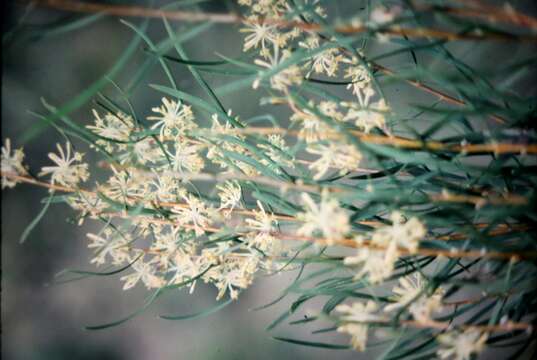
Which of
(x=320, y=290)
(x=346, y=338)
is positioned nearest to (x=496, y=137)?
(x=320, y=290)

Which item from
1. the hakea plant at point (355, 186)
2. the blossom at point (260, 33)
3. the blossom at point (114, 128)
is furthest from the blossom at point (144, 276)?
the blossom at point (260, 33)

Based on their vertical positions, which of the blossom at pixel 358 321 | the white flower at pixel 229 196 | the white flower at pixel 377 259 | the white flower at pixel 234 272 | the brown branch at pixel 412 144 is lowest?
the blossom at pixel 358 321

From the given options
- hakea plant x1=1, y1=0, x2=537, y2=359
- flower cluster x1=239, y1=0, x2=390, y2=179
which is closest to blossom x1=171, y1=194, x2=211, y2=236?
hakea plant x1=1, y1=0, x2=537, y2=359

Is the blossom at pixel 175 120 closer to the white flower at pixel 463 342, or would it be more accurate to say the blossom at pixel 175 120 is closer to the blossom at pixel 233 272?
the blossom at pixel 233 272

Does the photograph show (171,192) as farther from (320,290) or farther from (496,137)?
(496,137)

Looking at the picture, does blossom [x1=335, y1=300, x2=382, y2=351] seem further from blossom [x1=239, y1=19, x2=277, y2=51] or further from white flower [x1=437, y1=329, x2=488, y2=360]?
blossom [x1=239, y1=19, x2=277, y2=51]

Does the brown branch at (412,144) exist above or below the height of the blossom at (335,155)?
above

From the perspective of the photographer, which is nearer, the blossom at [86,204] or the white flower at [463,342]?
the white flower at [463,342]

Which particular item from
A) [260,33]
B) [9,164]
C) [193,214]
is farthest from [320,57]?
[9,164]
